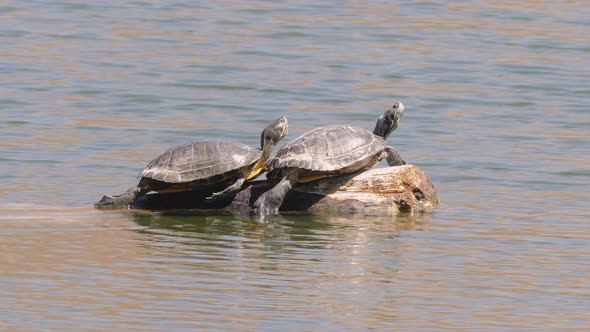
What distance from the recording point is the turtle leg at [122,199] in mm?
10002

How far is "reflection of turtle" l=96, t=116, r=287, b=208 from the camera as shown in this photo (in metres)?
9.60

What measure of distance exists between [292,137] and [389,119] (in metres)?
3.41

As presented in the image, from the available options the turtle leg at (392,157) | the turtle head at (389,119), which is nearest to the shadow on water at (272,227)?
the turtle leg at (392,157)

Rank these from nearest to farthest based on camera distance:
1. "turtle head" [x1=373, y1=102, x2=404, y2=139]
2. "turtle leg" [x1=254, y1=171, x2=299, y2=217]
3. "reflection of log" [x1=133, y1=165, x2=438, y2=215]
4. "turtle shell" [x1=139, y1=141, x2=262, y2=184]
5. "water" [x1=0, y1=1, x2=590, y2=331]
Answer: "water" [x1=0, y1=1, x2=590, y2=331] < "turtle shell" [x1=139, y1=141, x2=262, y2=184] < "turtle leg" [x1=254, y1=171, x2=299, y2=217] < "reflection of log" [x1=133, y1=165, x2=438, y2=215] < "turtle head" [x1=373, y1=102, x2=404, y2=139]

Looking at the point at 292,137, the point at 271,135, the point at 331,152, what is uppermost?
the point at 271,135

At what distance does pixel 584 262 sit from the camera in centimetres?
835

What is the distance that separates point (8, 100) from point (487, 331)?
10047mm

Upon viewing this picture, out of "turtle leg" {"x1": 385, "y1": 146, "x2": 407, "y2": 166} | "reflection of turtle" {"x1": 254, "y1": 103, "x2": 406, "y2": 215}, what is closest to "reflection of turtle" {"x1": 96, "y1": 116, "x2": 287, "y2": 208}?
"reflection of turtle" {"x1": 254, "y1": 103, "x2": 406, "y2": 215}

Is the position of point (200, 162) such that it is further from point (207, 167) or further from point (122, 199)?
point (122, 199)

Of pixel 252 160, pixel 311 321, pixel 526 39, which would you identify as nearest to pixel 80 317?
pixel 311 321

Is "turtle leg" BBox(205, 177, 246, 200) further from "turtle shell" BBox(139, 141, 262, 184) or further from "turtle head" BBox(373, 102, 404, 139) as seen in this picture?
"turtle head" BBox(373, 102, 404, 139)

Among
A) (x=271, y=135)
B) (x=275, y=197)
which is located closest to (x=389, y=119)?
(x=271, y=135)

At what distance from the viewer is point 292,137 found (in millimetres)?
13758

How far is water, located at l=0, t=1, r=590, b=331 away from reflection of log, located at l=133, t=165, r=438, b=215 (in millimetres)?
182
